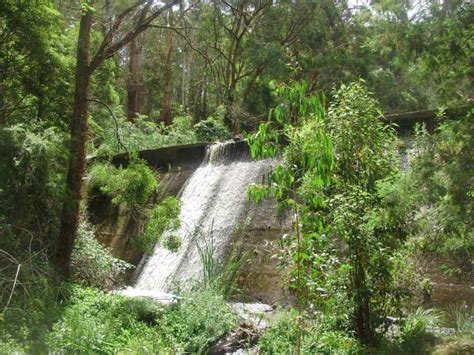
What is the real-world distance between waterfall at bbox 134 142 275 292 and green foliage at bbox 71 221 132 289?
3.26ft

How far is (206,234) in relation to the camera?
10914mm

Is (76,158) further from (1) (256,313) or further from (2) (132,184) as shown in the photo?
(1) (256,313)

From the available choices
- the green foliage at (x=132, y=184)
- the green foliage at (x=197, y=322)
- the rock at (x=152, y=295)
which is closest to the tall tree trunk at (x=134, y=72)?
the rock at (x=152, y=295)

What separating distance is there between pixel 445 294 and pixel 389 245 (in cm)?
216

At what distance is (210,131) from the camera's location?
60.8 feet

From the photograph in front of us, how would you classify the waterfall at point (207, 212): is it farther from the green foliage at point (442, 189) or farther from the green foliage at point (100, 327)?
the green foliage at point (442, 189)

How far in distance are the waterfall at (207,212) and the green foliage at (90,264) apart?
39.1 inches

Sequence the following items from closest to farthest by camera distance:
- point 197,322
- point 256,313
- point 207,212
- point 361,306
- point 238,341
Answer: point 361,306 → point 238,341 → point 197,322 → point 256,313 → point 207,212


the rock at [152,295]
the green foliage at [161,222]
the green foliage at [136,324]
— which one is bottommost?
the rock at [152,295]

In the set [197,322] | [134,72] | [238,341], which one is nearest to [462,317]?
[238,341]

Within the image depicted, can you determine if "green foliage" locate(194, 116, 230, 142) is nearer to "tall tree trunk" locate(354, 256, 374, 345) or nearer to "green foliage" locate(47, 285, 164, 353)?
"green foliage" locate(47, 285, 164, 353)

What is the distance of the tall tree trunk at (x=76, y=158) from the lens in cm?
876

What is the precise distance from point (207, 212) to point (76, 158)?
3761 mm

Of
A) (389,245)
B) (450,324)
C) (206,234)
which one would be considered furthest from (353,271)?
(206,234)
